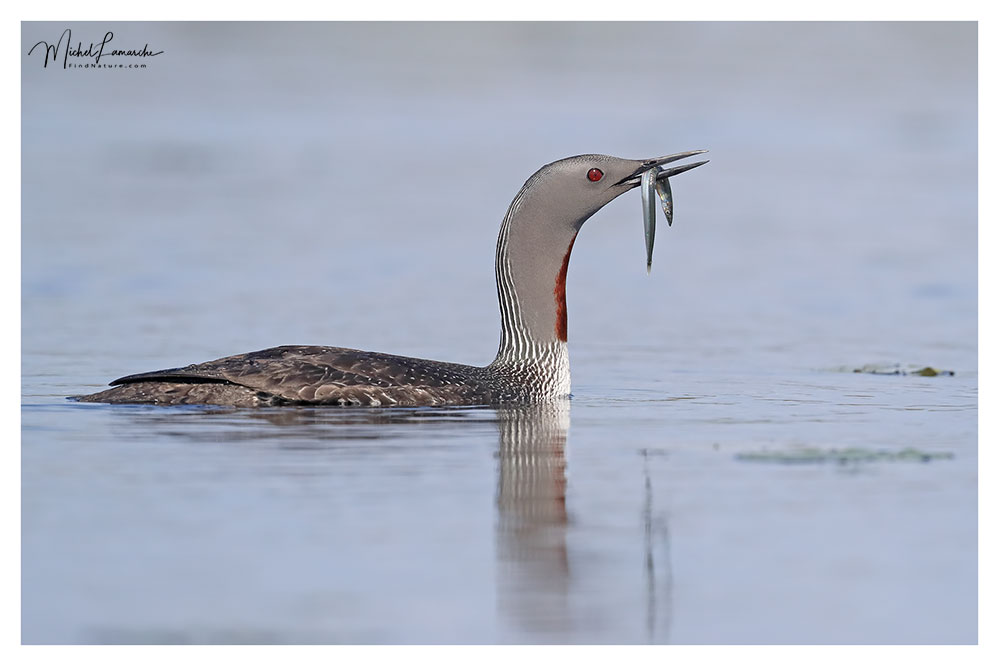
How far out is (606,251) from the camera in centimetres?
1650

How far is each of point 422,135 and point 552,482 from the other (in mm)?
16630

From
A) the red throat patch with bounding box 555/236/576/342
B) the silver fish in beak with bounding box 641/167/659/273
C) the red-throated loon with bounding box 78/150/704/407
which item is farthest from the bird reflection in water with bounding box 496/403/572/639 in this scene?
the silver fish in beak with bounding box 641/167/659/273

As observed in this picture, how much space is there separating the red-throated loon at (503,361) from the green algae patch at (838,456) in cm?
191

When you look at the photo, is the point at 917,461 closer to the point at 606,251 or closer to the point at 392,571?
the point at 392,571

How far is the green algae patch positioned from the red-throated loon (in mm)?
1909

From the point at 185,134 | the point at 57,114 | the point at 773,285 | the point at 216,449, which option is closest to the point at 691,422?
the point at 216,449

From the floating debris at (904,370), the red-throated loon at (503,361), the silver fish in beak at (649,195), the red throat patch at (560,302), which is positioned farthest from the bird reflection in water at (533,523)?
the floating debris at (904,370)

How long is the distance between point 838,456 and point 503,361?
2.58 m

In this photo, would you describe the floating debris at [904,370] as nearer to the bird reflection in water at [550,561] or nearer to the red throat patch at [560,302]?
the red throat patch at [560,302]

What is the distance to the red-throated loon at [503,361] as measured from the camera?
8.80 m

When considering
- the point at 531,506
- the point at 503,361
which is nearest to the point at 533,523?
the point at 531,506

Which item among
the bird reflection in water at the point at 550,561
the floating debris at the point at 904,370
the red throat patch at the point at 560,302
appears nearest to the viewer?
the bird reflection in water at the point at 550,561

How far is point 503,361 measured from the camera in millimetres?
9586

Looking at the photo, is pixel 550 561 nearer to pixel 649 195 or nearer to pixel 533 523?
pixel 533 523
